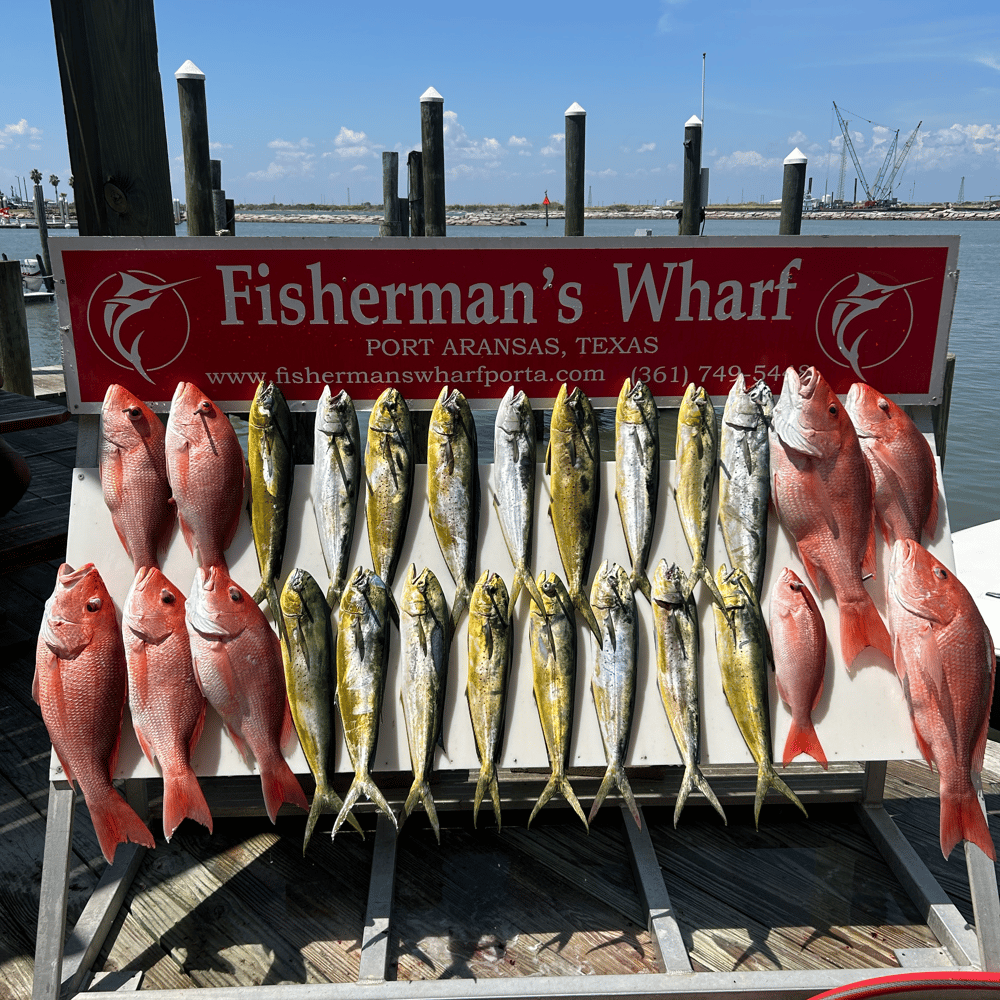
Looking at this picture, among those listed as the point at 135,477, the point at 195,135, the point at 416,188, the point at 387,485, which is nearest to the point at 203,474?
the point at 135,477

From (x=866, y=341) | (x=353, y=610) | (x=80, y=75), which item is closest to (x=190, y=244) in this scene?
(x=80, y=75)

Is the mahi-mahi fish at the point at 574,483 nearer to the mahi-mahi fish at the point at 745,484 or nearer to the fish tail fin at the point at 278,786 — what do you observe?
the mahi-mahi fish at the point at 745,484

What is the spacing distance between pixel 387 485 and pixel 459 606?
429mm

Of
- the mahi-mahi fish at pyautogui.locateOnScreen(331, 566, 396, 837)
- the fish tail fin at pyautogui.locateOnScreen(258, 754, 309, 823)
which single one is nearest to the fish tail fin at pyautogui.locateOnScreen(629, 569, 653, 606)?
the mahi-mahi fish at pyautogui.locateOnScreen(331, 566, 396, 837)

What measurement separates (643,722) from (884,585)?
0.86 metres

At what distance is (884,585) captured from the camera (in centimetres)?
236

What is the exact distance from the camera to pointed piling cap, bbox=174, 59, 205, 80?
21.6ft

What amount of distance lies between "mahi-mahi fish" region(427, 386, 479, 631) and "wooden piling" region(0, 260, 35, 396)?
8533 millimetres

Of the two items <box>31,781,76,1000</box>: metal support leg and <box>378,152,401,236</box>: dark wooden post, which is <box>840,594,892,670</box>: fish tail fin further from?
<box>378,152,401,236</box>: dark wooden post

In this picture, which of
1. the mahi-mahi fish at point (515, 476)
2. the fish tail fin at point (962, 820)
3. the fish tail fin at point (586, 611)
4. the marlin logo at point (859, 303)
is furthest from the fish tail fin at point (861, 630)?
the mahi-mahi fish at point (515, 476)

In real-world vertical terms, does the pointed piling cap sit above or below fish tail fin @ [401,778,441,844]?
above

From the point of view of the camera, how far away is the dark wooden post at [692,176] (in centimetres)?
1100

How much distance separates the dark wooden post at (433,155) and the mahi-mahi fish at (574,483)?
8055mm

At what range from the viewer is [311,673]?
7.13ft
